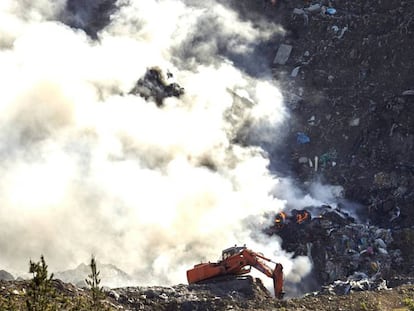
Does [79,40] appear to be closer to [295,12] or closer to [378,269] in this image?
[295,12]

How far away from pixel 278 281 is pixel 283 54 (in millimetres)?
12131

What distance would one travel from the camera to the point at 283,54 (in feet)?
90.6

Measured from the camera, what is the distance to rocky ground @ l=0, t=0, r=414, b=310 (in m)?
16.4

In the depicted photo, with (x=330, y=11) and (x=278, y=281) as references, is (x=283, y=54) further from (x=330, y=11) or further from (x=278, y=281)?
(x=278, y=281)

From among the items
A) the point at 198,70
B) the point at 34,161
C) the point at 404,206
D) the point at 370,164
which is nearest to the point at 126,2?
the point at 198,70

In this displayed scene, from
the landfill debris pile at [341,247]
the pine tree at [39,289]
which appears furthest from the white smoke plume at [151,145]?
the pine tree at [39,289]

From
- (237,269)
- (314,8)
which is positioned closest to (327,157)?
(314,8)

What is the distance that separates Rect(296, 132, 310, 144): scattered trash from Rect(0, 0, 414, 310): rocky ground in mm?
35

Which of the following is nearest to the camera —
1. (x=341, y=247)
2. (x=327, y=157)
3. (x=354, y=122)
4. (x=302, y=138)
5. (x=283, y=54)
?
(x=341, y=247)

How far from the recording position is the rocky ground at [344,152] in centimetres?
1641

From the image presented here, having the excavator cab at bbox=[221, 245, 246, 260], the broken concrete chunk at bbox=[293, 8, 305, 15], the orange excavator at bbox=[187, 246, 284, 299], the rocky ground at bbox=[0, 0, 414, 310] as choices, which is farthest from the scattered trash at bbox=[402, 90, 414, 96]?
the excavator cab at bbox=[221, 245, 246, 260]

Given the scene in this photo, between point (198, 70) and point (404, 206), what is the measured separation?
9679 mm

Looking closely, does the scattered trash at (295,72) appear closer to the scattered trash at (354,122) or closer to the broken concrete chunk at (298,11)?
the broken concrete chunk at (298,11)

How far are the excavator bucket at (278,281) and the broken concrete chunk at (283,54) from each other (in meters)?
11.8
